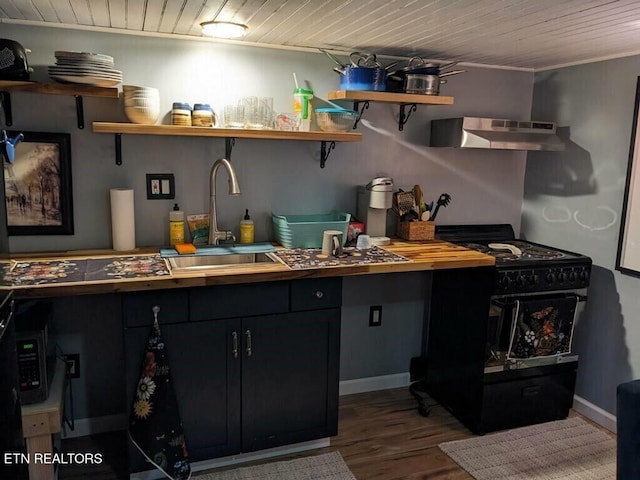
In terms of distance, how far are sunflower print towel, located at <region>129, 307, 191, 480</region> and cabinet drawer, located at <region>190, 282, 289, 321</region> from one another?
0.63 ft

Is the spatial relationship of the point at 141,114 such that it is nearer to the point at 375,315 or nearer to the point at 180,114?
the point at 180,114

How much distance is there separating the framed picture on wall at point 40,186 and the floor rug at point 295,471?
1.39m

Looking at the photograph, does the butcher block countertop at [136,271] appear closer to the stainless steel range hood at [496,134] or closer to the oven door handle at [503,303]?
the oven door handle at [503,303]

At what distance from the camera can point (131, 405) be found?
225 cm

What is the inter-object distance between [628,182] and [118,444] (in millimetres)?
2935

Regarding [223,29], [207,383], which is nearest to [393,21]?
[223,29]

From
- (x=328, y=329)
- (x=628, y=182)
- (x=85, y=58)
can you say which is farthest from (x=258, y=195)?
(x=628, y=182)

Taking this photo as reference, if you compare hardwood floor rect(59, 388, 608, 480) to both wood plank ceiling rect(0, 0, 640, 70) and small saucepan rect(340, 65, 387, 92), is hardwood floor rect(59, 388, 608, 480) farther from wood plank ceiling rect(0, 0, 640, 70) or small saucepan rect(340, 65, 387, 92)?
wood plank ceiling rect(0, 0, 640, 70)

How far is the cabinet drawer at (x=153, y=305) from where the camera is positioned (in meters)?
2.17

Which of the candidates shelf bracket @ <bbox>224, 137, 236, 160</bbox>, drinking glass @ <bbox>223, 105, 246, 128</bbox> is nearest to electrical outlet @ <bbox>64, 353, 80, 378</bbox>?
shelf bracket @ <bbox>224, 137, 236, 160</bbox>

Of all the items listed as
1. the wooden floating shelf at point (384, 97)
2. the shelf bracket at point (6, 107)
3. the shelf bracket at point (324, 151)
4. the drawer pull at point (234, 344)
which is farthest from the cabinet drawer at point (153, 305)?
the wooden floating shelf at point (384, 97)

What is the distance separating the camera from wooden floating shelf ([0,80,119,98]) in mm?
2146

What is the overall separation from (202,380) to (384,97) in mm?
1641

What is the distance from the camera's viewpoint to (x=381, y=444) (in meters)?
2.71
